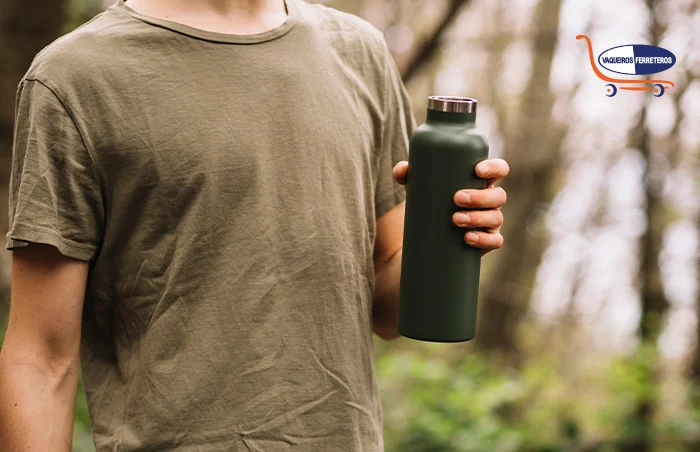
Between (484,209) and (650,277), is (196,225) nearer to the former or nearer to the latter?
(484,209)

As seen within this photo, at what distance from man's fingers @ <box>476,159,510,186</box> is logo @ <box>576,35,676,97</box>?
2685 mm

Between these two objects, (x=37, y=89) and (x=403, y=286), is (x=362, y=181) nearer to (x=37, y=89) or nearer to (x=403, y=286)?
(x=403, y=286)

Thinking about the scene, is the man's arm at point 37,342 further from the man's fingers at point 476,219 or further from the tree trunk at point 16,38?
the tree trunk at point 16,38

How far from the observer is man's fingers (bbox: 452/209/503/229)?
5.31 ft

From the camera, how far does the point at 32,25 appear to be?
4172mm

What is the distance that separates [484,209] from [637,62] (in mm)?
4053

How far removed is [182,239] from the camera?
163 cm

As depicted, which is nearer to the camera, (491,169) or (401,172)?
(491,169)

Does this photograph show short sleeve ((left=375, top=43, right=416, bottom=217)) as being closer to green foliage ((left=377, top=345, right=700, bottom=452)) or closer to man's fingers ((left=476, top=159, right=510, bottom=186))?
A: man's fingers ((left=476, top=159, right=510, bottom=186))

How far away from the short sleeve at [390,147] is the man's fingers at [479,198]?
324 mm

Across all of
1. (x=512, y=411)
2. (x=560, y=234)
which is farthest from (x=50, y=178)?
(x=560, y=234)

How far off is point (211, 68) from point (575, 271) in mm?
7099

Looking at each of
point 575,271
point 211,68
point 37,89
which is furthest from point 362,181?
point 575,271

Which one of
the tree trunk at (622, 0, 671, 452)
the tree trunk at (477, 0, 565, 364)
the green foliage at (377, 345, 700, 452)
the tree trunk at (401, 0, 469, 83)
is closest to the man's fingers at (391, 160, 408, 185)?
the tree trunk at (401, 0, 469, 83)
